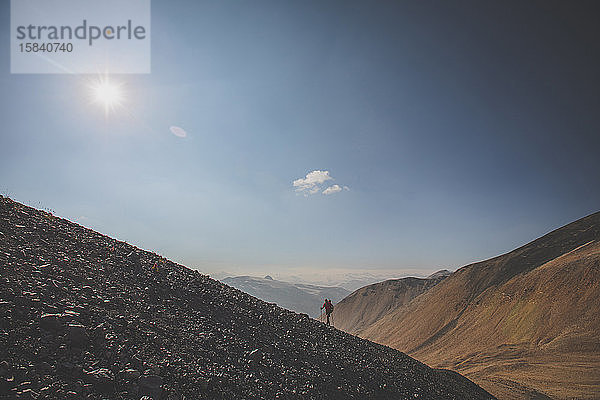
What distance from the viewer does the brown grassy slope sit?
82.3m

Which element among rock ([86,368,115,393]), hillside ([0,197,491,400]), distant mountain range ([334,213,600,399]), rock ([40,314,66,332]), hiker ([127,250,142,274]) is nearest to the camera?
rock ([86,368,115,393])

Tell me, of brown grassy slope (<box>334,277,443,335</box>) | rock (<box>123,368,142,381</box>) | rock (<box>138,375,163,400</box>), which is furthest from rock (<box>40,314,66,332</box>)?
brown grassy slope (<box>334,277,443,335</box>)

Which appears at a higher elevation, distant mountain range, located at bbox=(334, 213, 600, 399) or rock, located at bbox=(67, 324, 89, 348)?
rock, located at bbox=(67, 324, 89, 348)

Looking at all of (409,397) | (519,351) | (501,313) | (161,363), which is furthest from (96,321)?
(501,313)

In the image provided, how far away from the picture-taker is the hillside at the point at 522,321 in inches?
772

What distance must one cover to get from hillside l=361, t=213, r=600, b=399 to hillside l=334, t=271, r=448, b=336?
2550cm

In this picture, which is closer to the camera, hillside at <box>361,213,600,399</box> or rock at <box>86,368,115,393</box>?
rock at <box>86,368,115,393</box>

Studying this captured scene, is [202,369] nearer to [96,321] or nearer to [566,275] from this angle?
[96,321]

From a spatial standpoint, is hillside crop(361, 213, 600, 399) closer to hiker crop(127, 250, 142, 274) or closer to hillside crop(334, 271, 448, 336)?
hiker crop(127, 250, 142, 274)

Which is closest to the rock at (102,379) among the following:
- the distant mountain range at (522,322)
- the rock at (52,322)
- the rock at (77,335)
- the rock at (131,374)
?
the rock at (131,374)

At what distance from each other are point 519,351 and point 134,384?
1316 inches

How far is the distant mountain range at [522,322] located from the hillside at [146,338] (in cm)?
1040

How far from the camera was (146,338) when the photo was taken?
7277 millimetres

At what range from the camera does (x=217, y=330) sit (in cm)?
912
